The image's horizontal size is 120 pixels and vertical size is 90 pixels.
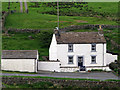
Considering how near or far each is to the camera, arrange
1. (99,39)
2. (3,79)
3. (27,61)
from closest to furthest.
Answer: (3,79), (27,61), (99,39)

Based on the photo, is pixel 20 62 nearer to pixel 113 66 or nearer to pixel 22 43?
pixel 113 66

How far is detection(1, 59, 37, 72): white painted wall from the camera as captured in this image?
197 feet

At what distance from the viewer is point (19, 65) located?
60.1 metres

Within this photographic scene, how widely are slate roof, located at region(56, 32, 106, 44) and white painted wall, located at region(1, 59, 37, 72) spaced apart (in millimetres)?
5967

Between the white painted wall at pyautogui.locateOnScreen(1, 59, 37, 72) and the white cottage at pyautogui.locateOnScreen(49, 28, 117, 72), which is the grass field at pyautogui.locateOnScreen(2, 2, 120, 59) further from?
the white painted wall at pyautogui.locateOnScreen(1, 59, 37, 72)

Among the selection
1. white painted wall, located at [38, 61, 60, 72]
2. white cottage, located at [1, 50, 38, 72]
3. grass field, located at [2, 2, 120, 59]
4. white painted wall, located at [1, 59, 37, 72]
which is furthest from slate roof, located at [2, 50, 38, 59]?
grass field, located at [2, 2, 120, 59]

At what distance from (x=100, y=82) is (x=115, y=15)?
182ft

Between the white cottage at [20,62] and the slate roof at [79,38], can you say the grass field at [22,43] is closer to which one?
the slate roof at [79,38]

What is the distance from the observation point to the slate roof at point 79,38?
63344mm

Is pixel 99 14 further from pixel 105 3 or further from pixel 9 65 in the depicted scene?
pixel 9 65

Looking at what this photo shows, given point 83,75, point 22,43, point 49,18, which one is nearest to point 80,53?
point 83,75

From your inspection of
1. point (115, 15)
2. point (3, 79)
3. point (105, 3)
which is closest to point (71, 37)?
point (3, 79)

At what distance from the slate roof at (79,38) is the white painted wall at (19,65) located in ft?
19.6

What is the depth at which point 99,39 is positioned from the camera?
6406cm
